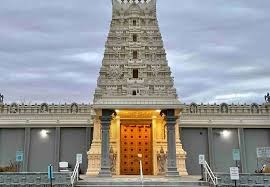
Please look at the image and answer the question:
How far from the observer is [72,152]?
30.7 metres

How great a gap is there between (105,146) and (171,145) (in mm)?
4017

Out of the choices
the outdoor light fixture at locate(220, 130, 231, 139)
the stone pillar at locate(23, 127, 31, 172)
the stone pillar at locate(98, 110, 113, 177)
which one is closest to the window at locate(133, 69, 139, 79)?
the stone pillar at locate(98, 110, 113, 177)

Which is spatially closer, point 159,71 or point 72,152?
point 159,71

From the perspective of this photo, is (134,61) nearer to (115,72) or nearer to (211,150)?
(115,72)

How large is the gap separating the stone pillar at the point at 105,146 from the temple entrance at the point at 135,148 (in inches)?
177

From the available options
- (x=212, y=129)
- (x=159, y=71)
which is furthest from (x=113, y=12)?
(x=212, y=129)

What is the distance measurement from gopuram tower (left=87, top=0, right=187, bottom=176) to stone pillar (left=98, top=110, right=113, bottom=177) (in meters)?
0.37

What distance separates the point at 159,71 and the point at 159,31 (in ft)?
12.0

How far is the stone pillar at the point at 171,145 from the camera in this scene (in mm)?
19969

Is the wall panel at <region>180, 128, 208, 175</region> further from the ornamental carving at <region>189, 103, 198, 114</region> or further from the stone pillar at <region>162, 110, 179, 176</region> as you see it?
the stone pillar at <region>162, 110, 179, 176</region>

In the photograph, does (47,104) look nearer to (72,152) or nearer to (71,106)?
(71,106)

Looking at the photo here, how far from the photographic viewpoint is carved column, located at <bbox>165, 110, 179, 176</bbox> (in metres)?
20.0

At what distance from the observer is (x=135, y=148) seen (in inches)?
986

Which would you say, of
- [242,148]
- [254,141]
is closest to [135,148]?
[242,148]
